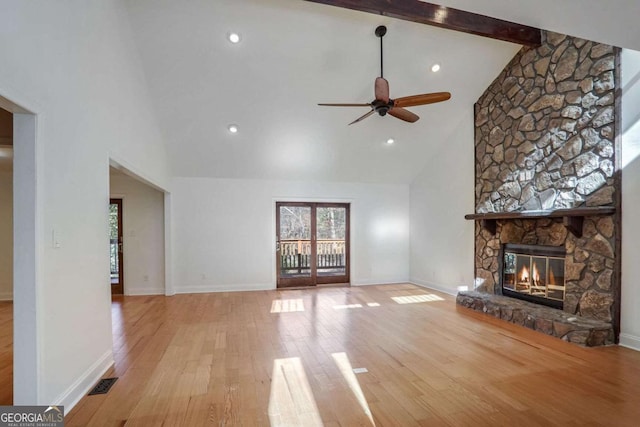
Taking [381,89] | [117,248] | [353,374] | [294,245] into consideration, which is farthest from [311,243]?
[353,374]

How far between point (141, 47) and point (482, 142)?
5397 mm

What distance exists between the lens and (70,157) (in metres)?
2.33

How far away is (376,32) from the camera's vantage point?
4.00m

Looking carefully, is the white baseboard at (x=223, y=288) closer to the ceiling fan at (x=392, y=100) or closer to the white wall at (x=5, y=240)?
the white wall at (x=5, y=240)

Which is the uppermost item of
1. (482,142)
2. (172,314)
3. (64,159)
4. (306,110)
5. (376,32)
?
(376,32)

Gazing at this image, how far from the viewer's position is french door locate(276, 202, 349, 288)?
6.76 metres

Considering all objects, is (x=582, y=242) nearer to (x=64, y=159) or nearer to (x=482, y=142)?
(x=482, y=142)

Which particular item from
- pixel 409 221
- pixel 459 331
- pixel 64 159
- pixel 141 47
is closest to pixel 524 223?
pixel 459 331

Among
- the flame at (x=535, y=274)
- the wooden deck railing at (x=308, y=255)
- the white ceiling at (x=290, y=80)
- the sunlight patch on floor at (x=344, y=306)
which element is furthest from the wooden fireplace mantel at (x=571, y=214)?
the wooden deck railing at (x=308, y=255)

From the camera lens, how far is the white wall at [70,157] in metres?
1.88

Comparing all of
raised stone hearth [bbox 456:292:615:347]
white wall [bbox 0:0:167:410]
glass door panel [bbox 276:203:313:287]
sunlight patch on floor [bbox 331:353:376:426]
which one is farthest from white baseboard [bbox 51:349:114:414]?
raised stone hearth [bbox 456:292:615:347]

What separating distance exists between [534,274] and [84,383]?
214 inches

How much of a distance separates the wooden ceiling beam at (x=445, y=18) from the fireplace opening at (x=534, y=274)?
2.96 metres

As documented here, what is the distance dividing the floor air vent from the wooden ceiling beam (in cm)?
426
